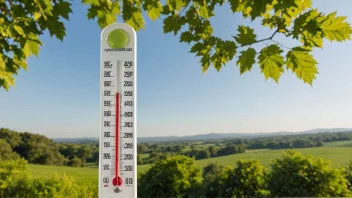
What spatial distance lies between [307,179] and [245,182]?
1.43m

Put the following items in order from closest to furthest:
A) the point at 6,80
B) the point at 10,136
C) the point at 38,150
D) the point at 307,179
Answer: the point at 6,80
the point at 307,179
the point at 38,150
the point at 10,136

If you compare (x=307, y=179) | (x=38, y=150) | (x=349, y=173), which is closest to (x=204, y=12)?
(x=307, y=179)

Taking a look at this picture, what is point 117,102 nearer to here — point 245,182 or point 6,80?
point 6,80

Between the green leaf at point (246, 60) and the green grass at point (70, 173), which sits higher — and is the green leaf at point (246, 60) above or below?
above

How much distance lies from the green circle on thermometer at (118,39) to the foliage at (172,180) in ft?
22.2

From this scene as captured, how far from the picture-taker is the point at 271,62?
198 cm

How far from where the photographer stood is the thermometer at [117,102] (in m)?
1.30

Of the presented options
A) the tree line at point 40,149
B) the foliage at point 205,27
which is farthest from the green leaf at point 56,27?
the tree line at point 40,149

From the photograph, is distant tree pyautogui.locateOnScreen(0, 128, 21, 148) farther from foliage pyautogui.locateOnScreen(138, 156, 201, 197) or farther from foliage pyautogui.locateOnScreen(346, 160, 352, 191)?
foliage pyautogui.locateOnScreen(346, 160, 352, 191)

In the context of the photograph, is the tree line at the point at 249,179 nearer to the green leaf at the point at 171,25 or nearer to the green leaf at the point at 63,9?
the green leaf at the point at 171,25

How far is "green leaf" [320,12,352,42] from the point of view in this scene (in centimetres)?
182

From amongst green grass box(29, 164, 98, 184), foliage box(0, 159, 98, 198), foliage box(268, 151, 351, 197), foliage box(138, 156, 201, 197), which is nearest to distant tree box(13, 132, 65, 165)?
green grass box(29, 164, 98, 184)

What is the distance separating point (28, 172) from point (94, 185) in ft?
5.84

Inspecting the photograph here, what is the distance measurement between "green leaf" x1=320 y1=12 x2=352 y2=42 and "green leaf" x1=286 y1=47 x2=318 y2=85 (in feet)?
0.64
